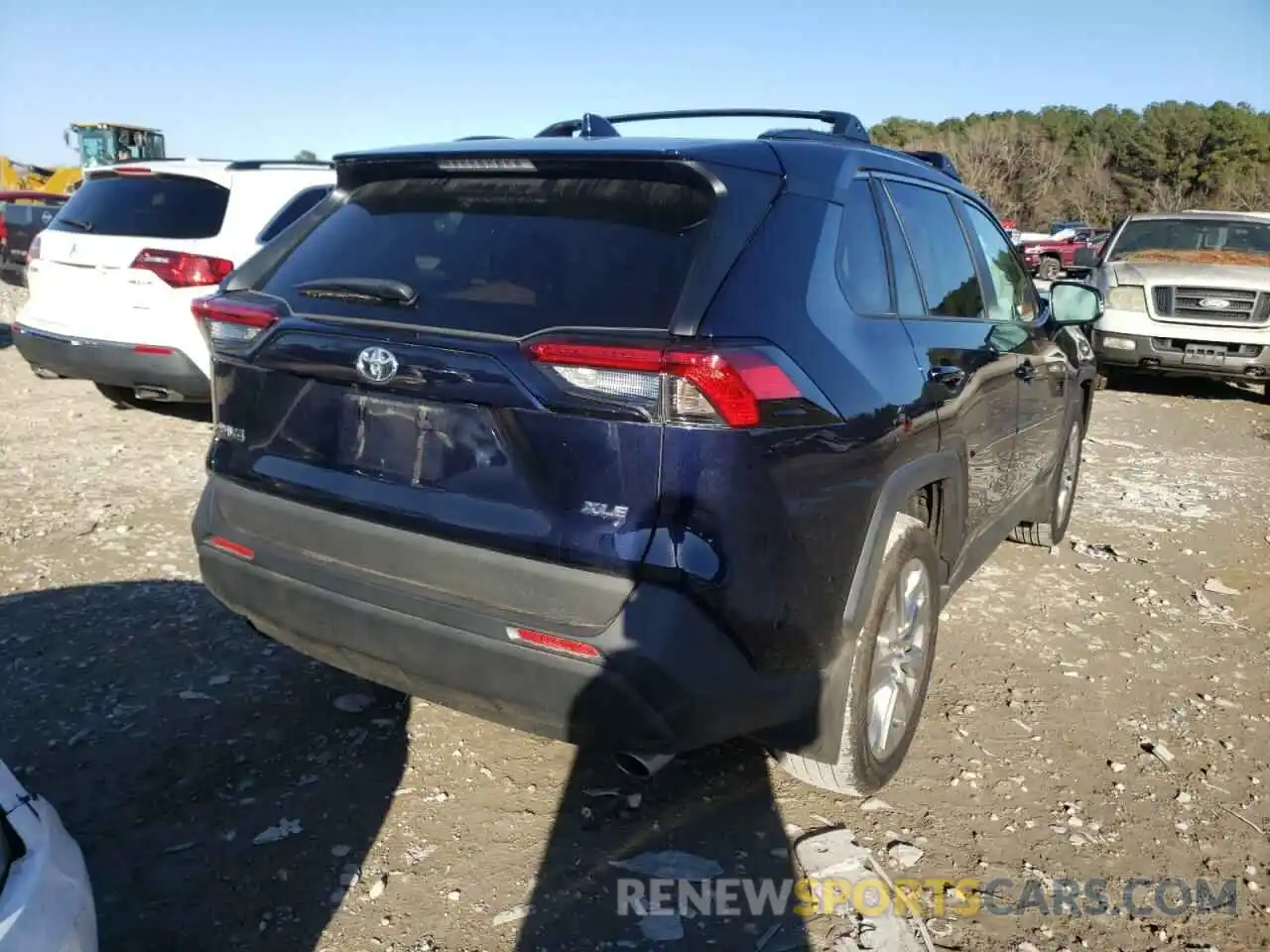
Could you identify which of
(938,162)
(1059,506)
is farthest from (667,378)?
(1059,506)

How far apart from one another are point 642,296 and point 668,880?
1469 mm

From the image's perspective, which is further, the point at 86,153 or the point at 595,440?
the point at 86,153

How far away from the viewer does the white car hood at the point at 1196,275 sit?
9.22 metres

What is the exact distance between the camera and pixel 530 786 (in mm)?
2977

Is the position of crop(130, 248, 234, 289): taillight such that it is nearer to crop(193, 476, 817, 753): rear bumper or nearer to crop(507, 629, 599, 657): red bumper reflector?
crop(193, 476, 817, 753): rear bumper

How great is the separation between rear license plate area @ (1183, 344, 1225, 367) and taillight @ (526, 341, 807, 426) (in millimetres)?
8744

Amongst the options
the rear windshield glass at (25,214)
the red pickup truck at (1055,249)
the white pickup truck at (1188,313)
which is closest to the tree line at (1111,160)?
the red pickup truck at (1055,249)

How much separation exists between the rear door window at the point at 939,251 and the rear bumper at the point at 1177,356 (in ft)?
19.9

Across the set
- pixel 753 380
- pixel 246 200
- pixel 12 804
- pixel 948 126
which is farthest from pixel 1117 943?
pixel 948 126

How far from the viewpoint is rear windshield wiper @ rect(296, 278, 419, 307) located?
2.43 m

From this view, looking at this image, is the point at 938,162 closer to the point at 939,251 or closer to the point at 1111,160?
the point at 939,251

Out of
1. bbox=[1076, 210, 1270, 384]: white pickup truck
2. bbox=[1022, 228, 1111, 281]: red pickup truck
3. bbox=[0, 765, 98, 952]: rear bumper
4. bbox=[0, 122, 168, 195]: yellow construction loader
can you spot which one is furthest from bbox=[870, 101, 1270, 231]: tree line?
bbox=[0, 765, 98, 952]: rear bumper

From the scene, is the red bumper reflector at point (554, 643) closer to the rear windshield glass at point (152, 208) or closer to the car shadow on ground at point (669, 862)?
the car shadow on ground at point (669, 862)

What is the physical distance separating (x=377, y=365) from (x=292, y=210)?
4.96 meters
